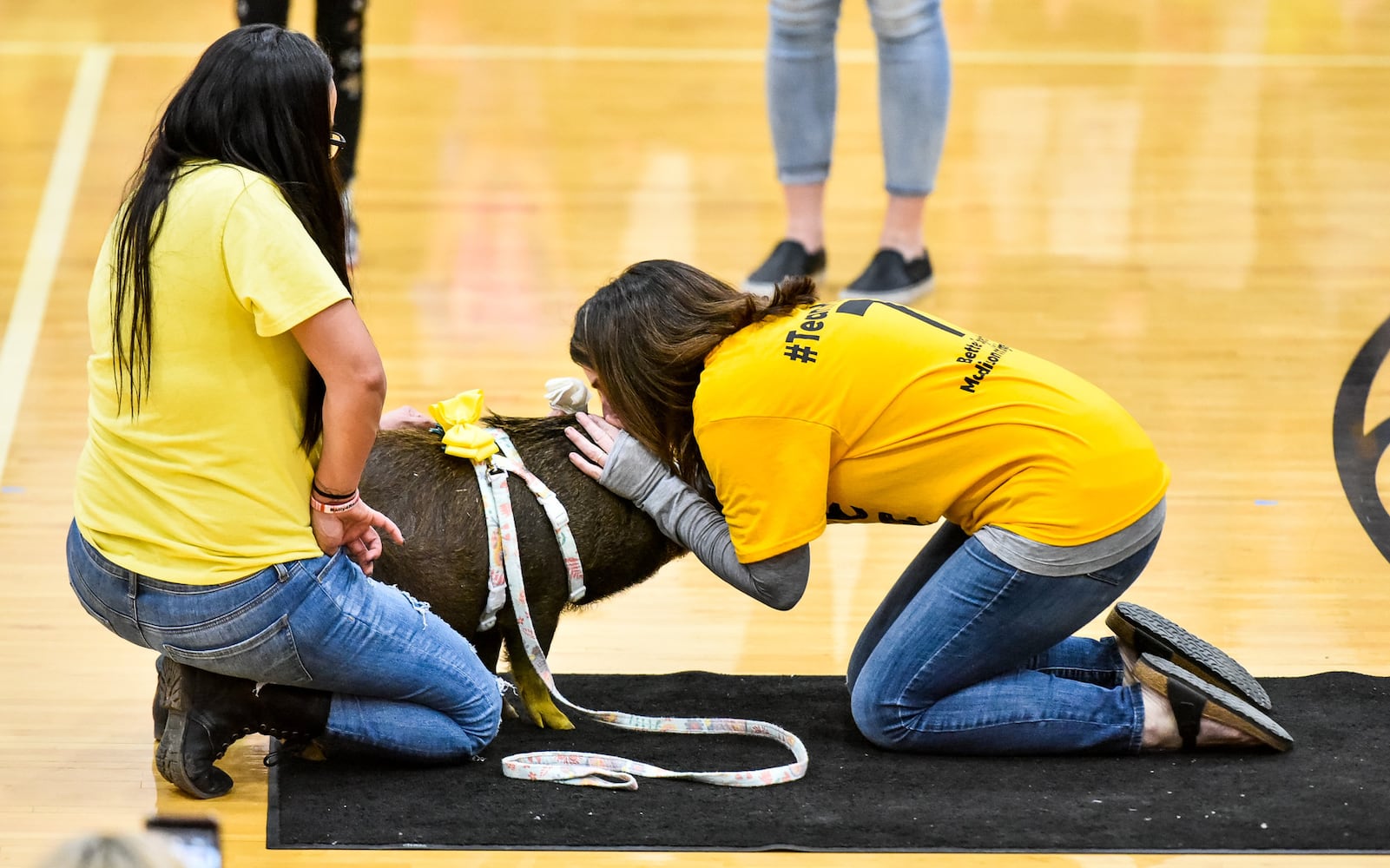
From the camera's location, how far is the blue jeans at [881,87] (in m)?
3.81

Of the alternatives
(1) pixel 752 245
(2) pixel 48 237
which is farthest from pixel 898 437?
(2) pixel 48 237

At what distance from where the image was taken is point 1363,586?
274cm

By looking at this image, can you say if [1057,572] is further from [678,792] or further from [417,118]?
[417,118]

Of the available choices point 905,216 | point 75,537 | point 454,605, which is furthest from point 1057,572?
point 905,216

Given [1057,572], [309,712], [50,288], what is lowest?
[50,288]

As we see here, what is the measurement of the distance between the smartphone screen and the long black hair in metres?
0.73

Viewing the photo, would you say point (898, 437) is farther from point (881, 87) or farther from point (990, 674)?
point (881, 87)

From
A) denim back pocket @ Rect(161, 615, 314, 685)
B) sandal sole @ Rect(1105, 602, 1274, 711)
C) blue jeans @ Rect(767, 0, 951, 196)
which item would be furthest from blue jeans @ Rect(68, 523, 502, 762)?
blue jeans @ Rect(767, 0, 951, 196)

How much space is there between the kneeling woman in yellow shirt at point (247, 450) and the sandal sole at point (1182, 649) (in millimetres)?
905

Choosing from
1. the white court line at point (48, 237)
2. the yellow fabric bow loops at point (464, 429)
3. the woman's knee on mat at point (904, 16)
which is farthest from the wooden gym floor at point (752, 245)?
the woman's knee on mat at point (904, 16)

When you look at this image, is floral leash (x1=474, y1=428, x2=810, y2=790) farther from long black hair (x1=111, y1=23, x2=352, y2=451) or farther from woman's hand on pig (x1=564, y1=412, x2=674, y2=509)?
long black hair (x1=111, y1=23, x2=352, y2=451)

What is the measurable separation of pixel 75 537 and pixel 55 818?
1.17ft

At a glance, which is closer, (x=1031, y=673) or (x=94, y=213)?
(x=1031, y=673)

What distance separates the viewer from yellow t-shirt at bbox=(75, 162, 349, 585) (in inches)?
71.8
